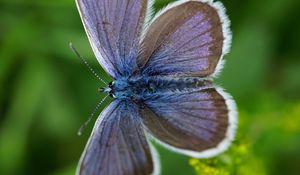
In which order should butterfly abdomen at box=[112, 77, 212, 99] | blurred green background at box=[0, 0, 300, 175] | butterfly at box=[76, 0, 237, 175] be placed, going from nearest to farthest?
1. butterfly at box=[76, 0, 237, 175]
2. butterfly abdomen at box=[112, 77, 212, 99]
3. blurred green background at box=[0, 0, 300, 175]

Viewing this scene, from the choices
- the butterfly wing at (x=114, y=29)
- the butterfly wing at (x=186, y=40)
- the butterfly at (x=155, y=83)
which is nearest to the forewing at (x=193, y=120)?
the butterfly at (x=155, y=83)

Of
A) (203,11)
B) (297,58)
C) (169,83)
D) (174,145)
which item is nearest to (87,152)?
(174,145)

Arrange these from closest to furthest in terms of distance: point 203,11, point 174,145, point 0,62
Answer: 1. point 174,145
2. point 203,11
3. point 0,62

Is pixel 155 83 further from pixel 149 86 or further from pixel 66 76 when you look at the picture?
pixel 66 76

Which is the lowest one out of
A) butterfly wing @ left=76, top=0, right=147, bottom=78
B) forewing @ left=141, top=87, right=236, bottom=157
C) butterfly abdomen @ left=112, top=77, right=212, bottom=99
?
forewing @ left=141, top=87, right=236, bottom=157

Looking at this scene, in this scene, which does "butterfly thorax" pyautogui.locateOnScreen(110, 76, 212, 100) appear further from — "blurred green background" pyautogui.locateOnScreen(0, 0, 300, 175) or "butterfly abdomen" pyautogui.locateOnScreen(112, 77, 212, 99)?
"blurred green background" pyautogui.locateOnScreen(0, 0, 300, 175)

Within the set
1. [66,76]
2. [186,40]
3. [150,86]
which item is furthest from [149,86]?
[66,76]

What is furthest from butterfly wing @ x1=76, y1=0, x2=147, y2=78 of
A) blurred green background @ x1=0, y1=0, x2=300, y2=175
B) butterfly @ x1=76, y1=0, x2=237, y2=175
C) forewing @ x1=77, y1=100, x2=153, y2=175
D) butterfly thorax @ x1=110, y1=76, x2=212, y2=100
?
blurred green background @ x1=0, y1=0, x2=300, y2=175

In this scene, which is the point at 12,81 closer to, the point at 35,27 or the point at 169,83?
the point at 35,27
